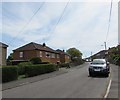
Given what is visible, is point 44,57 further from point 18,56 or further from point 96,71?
point 96,71

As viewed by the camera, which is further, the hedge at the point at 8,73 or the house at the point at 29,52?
the house at the point at 29,52

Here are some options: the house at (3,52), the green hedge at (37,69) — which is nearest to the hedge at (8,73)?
the green hedge at (37,69)

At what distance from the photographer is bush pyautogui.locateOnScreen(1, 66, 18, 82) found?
69.9 feet

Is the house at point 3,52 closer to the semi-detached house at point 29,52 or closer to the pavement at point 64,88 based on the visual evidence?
the semi-detached house at point 29,52

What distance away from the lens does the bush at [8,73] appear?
839 inches

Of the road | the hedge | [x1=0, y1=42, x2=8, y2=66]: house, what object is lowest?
the road

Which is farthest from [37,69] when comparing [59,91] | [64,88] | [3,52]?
[3,52]

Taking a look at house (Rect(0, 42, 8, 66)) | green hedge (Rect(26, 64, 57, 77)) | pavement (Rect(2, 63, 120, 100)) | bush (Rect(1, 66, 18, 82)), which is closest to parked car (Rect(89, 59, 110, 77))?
pavement (Rect(2, 63, 120, 100))

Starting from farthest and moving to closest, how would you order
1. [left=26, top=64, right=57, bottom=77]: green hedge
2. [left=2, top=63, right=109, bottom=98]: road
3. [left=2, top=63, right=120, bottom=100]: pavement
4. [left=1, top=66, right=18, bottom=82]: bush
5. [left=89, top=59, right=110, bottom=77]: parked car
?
[left=26, top=64, right=57, bottom=77]: green hedge, [left=89, top=59, right=110, bottom=77]: parked car, [left=1, top=66, right=18, bottom=82]: bush, [left=2, top=63, right=120, bottom=100]: pavement, [left=2, top=63, right=109, bottom=98]: road

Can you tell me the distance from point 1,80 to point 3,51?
2923 cm

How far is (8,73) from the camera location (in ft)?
71.6

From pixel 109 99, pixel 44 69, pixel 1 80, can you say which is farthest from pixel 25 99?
pixel 44 69

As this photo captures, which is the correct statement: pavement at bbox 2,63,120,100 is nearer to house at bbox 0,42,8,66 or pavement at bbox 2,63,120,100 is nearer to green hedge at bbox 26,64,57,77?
green hedge at bbox 26,64,57,77

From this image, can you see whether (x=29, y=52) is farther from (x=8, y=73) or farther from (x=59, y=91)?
(x=59, y=91)
